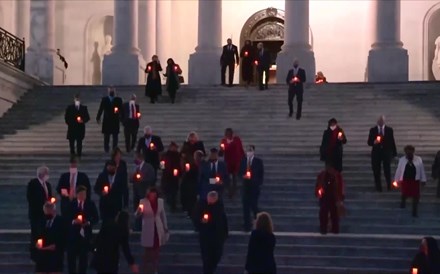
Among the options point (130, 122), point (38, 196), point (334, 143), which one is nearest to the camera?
point (38, 196)

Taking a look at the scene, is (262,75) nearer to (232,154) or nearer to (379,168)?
(379,168)

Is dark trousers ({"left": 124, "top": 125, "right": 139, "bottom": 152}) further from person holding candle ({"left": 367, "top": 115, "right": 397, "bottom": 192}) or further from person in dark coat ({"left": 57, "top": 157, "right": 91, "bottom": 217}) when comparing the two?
person in dark coat ({"left": 57, "top": 157, "right": 91, "bottom": 217})

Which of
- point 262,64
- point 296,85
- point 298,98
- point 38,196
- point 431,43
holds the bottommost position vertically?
point 38,196

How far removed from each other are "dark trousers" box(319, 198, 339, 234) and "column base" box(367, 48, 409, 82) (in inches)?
557

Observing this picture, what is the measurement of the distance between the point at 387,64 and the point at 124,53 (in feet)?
29.4

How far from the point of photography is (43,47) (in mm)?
34562

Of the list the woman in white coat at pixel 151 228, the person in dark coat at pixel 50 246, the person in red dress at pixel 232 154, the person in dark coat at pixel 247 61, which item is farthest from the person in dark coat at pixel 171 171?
the person in dark coat at pixel 247 61

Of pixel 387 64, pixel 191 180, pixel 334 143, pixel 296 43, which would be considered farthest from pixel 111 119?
pixel 387 64

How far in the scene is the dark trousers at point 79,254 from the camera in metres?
15.2

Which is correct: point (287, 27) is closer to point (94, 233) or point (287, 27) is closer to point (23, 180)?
point (23, 180)

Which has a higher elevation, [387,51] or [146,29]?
[146,29]

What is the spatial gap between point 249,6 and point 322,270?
26.1 metres

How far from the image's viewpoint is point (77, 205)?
15172 mm

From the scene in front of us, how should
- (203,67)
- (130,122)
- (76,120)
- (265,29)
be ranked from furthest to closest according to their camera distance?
(265,29) < (203,67) < (130,122) < (76,120)
